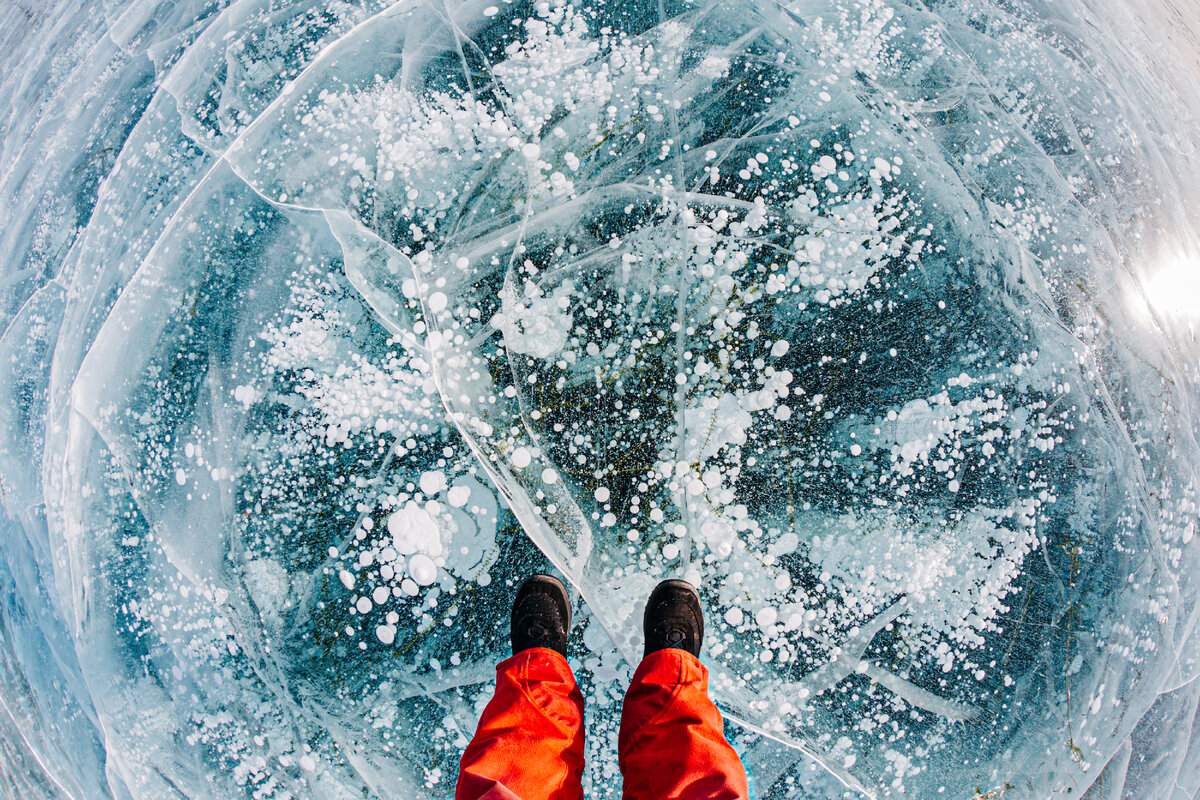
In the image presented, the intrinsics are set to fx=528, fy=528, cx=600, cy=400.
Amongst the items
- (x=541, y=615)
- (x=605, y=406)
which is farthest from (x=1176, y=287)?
(x=541, y=615)

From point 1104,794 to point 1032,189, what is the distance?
122 centimetres

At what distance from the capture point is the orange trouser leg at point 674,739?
77cm

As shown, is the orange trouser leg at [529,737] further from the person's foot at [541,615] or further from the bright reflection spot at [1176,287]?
the bright reflection spot at [1176,287]

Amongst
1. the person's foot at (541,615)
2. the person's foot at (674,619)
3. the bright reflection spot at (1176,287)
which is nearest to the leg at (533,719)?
the person's foot at (541,615)

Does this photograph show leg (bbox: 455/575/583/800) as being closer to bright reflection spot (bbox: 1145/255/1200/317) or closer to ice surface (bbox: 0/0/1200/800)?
ice surface (bbox: 0/0/1200/800)

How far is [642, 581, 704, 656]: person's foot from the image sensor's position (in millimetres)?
890

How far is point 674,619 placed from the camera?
89 centimetres

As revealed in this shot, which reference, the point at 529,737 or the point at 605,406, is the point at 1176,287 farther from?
the point at 529,737

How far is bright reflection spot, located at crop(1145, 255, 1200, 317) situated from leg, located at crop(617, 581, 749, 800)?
1153 mm

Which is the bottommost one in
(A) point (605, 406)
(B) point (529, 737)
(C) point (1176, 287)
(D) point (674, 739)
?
(C) point (1176, 287)

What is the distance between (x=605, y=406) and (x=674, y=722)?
528 mm

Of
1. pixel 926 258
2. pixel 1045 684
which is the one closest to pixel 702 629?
pixel 1045 684

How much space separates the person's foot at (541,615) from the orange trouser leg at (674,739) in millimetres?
152

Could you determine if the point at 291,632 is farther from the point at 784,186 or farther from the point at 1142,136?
the point at 1142,136
